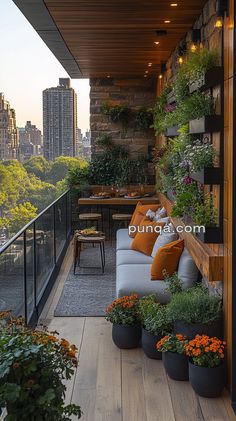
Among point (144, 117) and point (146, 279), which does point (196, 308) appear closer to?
point (146, 279)

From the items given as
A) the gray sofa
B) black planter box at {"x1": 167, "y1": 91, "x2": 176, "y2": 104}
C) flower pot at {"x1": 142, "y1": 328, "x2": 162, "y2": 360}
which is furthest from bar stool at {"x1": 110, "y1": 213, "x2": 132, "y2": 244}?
flower pot at {"x1": 142, "y1": 328, "x2": 162, "y2": 360}

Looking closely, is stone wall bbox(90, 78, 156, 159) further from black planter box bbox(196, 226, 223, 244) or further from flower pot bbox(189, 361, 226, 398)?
flower pot bbox(189, 361, 226, 398)

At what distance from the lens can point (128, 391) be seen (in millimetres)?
3936

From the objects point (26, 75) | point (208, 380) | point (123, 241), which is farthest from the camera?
point (26, 75)

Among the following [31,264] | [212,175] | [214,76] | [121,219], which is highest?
[214,76]

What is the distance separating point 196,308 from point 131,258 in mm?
2419

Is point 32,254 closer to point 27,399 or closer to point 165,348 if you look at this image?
point 165,348

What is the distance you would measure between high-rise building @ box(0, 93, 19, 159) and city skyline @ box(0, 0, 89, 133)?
0.48 metres

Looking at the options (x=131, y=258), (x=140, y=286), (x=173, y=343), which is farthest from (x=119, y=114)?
(x=173, y=343)

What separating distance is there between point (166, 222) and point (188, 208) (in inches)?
84.2

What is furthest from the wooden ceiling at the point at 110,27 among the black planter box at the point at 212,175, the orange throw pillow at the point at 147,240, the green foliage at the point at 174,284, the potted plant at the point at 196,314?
the potted plant at the point at 196,314

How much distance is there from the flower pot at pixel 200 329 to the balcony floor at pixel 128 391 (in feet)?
1.17

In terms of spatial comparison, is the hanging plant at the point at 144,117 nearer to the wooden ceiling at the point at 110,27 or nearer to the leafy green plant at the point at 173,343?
the wooden ceiling at the point at 110,27

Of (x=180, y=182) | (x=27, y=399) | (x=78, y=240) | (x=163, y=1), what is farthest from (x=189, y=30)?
(x=27, y=399)
